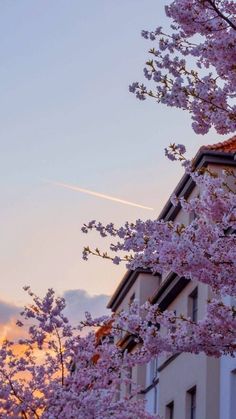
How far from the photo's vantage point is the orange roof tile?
77.0 feet

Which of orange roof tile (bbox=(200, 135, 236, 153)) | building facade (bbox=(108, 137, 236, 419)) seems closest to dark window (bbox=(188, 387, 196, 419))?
building facade (bbox=(108, 137, 236, 419))

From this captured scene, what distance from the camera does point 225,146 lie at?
78.2 ft

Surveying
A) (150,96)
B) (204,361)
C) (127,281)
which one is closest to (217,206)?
(150,96)

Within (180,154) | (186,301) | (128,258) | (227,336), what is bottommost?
(227,336)

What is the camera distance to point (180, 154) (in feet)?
37.8

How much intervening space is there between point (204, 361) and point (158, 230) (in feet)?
36.8

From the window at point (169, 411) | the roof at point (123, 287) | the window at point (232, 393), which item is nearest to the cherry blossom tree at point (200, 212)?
the window at point (232, 393)

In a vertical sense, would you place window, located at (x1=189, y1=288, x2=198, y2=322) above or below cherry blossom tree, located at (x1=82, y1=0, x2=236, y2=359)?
above

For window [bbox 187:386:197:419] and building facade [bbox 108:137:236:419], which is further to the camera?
window [bbox 187:386:197:419]

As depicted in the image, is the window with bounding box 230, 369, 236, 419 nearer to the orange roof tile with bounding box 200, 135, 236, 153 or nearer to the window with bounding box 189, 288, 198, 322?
the window with bounding box 189, 288, 198, 322

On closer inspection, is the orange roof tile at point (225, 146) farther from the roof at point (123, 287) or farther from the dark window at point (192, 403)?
the roof at point (123, 287)

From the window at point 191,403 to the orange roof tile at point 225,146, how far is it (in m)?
6.47

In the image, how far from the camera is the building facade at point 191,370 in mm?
21000

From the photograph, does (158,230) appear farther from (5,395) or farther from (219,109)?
(5,395)
